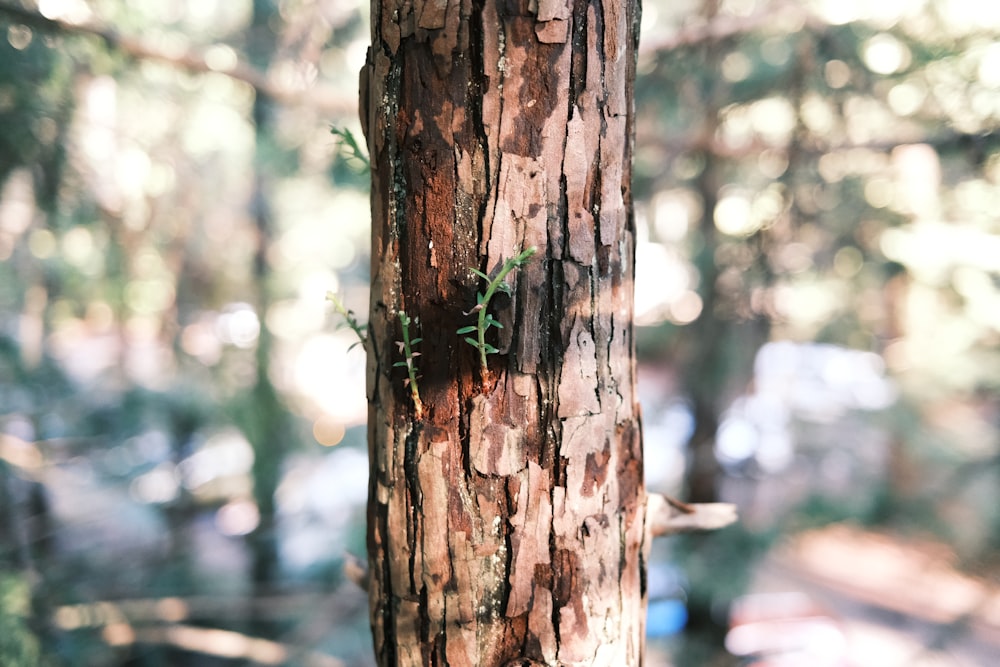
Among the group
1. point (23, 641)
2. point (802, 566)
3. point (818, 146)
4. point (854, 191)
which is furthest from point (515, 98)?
point (802, 566)

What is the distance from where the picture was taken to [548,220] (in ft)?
2.85

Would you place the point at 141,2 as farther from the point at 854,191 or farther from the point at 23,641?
the point at 854,191

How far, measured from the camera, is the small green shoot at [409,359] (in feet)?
2.81

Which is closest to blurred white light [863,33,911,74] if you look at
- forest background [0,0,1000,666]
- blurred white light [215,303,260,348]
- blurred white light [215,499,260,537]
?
forest background [0,0,1000,666]

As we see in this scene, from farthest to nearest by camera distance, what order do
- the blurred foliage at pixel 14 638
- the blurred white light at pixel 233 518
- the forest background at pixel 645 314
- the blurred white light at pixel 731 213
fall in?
the blurred white light at pixel 233 518, the blurred white light at pixel 731 213, the forest background at pixel 645 314, the blurred foliage at pixel 14 638

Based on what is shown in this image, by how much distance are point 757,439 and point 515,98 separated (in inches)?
197

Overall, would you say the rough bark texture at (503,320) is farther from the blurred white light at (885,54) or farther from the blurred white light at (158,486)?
the blurred white light at (158,486)

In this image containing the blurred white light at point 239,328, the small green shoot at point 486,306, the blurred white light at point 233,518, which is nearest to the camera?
the small green shoot at point 486,306

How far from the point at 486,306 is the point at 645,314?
265 inches

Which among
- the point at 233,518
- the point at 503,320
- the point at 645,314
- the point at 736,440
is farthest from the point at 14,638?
the point at 645,314

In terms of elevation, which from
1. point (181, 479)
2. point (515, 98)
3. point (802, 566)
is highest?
point (515, 98)

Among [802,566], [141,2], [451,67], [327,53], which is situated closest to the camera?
[451,67]

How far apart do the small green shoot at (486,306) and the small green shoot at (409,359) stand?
7 cm

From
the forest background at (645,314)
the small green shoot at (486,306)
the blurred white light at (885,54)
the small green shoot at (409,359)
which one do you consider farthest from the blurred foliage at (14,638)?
the blurred white light at (885,54)
